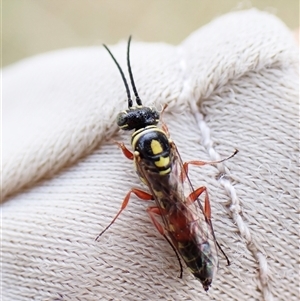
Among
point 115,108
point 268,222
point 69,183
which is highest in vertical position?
point 115,108

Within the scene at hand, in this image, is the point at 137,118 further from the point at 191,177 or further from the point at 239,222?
the point at 239,222

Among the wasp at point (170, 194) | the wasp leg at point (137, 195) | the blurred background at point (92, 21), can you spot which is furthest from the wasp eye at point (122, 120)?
the blurred background at point (92, 21)

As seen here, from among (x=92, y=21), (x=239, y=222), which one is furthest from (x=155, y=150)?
(x=92, y=21)

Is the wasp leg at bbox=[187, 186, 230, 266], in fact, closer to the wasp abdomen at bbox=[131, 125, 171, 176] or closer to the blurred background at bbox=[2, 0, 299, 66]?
the wasp abdomen at bbox=[131, 125, 171, 176]

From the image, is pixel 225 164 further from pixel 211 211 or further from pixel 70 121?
pixel 70 121

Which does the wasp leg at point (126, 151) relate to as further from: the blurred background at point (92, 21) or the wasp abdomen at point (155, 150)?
the blurred background at point (92, 21)

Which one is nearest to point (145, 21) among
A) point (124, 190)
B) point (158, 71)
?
point (158, 71)

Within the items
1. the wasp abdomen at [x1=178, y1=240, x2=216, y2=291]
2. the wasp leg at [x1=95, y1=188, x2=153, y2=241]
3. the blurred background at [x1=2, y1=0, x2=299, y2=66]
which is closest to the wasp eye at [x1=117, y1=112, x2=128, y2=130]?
the wasp leg at [x1=95, y1=188, x2=153, y2=241]
